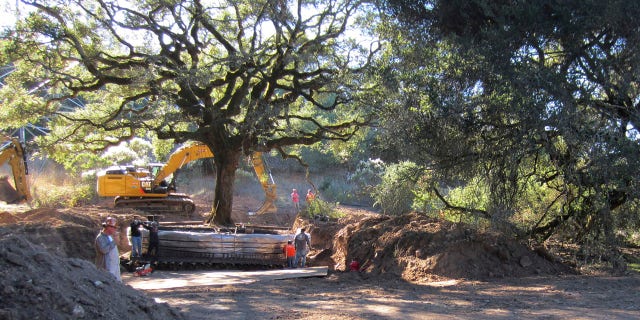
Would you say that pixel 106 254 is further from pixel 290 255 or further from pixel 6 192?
pixel 6 192

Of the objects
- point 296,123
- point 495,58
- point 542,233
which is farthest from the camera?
point 296,123

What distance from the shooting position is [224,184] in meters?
20.4

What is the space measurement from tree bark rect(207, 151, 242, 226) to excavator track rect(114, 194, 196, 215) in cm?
574

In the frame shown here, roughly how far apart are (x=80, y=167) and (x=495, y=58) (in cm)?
3101

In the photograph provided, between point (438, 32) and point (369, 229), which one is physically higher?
point (438, 32)

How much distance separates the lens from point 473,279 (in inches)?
456

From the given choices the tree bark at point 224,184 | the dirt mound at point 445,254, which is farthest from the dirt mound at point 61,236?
the dirt mound at point 445,254

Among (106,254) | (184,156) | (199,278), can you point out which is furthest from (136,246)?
(184,156)

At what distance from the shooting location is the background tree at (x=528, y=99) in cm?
1010

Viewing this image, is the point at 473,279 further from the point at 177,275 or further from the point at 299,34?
the point at 299,34

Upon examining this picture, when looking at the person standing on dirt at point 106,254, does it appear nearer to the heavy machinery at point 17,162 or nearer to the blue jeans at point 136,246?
the blue jeans at point 136,246

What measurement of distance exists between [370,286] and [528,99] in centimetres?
450

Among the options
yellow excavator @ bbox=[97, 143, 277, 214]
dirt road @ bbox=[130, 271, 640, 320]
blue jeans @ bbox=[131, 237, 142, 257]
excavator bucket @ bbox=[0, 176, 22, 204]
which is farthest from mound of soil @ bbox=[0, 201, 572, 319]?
excavator bucket @ bbox=[0, 176, 22, 204]

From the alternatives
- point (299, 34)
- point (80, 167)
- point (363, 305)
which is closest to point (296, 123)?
point (299, 34)
